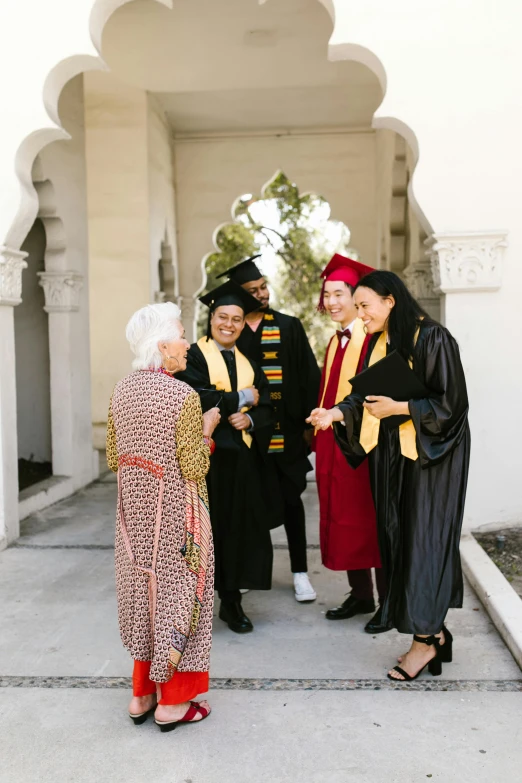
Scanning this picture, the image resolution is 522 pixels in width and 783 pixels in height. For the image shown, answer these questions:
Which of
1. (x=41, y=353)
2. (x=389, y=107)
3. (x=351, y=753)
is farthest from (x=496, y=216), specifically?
(x=41, y=353)

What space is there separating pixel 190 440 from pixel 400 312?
109cm

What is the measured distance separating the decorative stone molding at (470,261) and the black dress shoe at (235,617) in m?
2.60

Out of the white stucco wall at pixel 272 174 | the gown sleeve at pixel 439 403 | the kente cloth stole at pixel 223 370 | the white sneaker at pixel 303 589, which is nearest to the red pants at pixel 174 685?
the gown sleeve at pixel 439 403

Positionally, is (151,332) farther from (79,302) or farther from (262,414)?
(79,302)

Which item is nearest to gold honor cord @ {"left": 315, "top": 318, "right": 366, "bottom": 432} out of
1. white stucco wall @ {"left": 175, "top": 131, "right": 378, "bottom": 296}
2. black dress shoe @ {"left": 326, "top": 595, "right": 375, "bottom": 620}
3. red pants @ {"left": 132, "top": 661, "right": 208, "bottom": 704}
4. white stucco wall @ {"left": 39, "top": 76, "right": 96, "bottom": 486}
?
black dress shoe @ {"left": 326, "top": 595, "right": 375, "bottom": 620}

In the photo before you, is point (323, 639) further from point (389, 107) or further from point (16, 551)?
point (389, 107)

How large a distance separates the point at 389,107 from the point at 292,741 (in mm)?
4070

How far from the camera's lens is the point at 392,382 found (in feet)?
10.6

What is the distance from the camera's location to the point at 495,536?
5.30 metres

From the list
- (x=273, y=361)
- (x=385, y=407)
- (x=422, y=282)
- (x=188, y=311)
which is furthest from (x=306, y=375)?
(x=188, y=311)

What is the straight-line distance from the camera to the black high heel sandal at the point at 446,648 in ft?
11.4

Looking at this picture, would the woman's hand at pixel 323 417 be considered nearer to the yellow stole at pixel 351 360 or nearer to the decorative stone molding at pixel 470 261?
the yellow stole at pixel 351 360

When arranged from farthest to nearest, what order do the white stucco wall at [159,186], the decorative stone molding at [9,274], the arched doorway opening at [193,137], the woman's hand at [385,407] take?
1. the white stucco wall at [159,186]
2. the arched doorway opening at [193,137]
3. the decorative stone molding at [9,274]
4. the woman's hand at [385,407]

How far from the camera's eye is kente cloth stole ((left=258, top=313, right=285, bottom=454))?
176 inches
